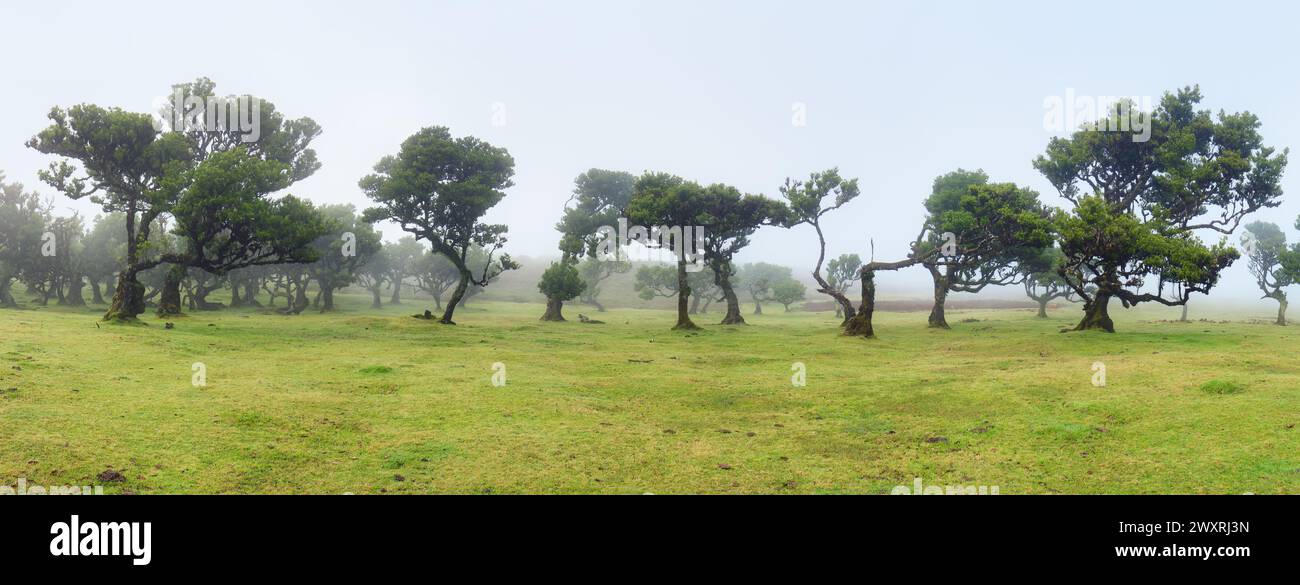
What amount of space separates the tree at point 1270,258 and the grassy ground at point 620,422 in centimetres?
4475

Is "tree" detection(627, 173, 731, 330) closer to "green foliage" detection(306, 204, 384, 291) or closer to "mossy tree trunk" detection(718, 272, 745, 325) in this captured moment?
"mossy tree trunk" detection(718, 272, 745, 325)

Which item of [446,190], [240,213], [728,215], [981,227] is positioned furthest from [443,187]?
[981,227]

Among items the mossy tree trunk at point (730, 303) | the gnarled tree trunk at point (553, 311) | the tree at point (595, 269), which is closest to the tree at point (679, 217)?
the mossy tree trunk at point (730, 303)

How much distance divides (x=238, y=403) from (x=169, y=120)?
1613 inches

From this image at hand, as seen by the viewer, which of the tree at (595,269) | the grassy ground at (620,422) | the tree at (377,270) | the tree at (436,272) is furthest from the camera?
the tree at (436,272)

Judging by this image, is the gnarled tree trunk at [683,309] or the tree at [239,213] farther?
the gnarled tree trunk at [683,309]

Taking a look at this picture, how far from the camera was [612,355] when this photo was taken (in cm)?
3045

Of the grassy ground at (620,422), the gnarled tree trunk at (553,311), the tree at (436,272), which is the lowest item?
the grassy ground at (620,422)

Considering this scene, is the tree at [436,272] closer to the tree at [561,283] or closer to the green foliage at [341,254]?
the green foliage at [341,254]

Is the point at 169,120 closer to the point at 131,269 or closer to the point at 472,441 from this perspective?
the point at 131,269

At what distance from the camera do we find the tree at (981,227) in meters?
42.5

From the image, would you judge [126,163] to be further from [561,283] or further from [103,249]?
[103,249]

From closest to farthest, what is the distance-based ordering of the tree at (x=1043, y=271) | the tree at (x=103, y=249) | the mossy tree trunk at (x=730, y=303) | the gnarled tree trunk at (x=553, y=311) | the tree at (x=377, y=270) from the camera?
the tree at (x=1043, y=271) → the mossy tree trunk at (x=730, y=303) → the gnarled tree trunk at (x=553, y=311) → the tree at (x=103, y=249) → the tree at (x=377, y=270)
